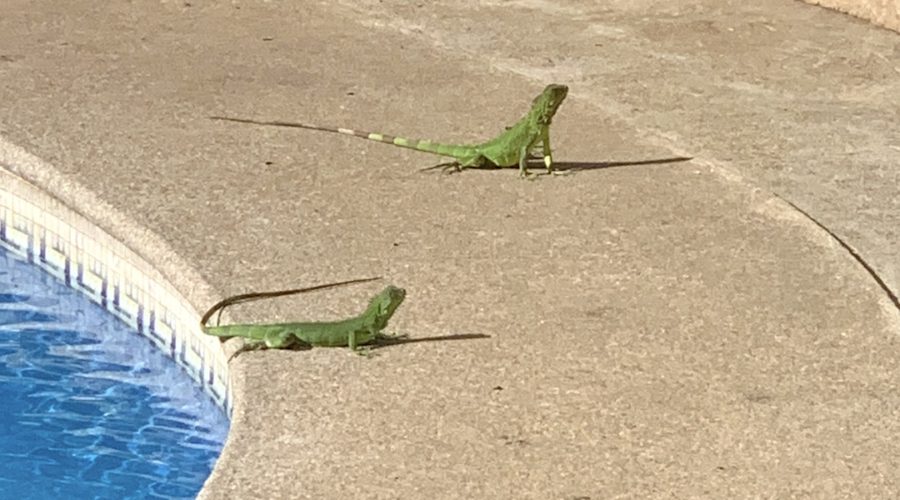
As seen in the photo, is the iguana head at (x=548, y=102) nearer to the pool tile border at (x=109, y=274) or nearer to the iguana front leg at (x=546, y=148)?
the iguana front leg at (x=546, y=148)

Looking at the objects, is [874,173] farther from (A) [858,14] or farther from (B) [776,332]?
(A) [858,14]

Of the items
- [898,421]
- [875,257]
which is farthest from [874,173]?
[898,421]

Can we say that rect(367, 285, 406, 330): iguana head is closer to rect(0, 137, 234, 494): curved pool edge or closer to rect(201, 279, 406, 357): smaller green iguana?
rect(201, 279, 406, 357): smaller green iguana

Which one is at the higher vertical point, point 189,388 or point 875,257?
point 875,257

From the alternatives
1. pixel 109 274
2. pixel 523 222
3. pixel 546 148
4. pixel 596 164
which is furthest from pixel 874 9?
pixel 109 274

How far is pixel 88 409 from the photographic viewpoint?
21.2ft

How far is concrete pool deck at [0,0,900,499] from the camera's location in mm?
5047

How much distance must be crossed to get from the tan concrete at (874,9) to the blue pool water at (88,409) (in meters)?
4.62

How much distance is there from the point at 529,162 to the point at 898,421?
8.14 ft

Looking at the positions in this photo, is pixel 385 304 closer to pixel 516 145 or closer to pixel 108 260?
pixel 108 260

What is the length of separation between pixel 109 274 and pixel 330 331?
155cm

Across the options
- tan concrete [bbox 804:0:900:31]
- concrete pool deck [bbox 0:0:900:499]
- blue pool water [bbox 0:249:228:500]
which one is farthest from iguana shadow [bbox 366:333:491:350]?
tan concrete [bbox 804:0:900:31]

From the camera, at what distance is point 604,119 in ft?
26.4

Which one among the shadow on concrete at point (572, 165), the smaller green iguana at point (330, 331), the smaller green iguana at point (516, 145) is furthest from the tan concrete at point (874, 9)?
the smaller green iguana at point (330, 331)
